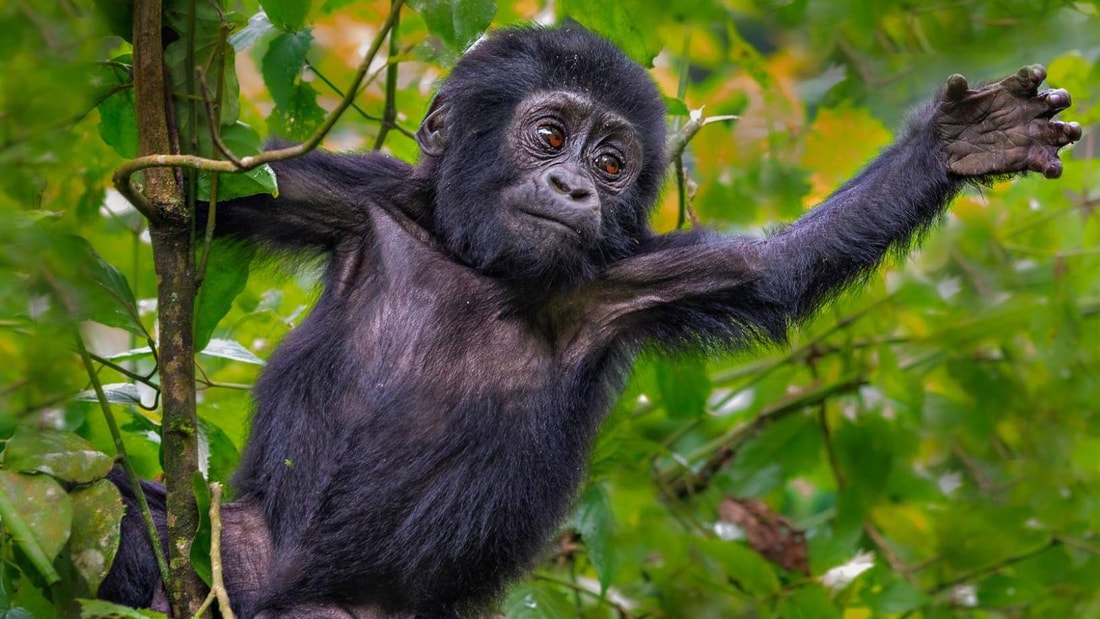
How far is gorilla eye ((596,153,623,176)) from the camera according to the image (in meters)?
4.68

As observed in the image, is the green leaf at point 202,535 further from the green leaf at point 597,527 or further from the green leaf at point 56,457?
the green leaf at point 597,527

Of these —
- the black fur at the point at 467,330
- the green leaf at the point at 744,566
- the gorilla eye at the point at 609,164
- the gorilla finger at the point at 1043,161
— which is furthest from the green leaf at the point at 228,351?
the gorilla finger at the point at 1043,161

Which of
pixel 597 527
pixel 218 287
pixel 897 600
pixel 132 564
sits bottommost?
pixel 897 600

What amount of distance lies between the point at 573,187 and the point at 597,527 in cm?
139

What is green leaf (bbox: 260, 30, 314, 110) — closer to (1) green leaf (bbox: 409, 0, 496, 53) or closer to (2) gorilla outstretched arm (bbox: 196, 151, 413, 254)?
(2) gorilla outstretched arm (bbox: 196, 151, 413, 254)

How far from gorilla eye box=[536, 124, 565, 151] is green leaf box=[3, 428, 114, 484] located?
205 cm

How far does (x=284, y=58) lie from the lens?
4645 millimetres

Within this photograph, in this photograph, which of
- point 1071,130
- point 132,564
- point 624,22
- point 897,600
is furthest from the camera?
point 897,600

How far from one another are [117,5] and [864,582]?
3.89 metres

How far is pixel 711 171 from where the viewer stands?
6.74 metres

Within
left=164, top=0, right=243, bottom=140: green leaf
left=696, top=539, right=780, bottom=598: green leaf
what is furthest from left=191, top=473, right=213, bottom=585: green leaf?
left=696, top=539, right=780, bottom=598: green leaf

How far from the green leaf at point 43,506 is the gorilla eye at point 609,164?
7.83 feet

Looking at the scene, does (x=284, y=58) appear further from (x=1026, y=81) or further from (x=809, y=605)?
(x=809, y=605)

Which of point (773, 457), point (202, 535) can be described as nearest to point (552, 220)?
point (202, 535)
